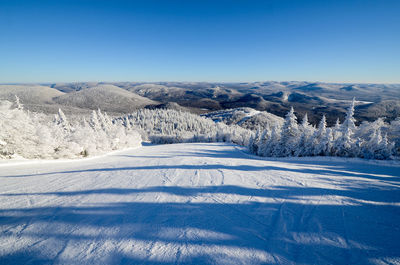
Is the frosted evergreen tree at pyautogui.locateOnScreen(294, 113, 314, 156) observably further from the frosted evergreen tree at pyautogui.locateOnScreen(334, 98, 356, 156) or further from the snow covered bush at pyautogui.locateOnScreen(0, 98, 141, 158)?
the snow covered bush at pyautogui.locateOnScreen(0, 98, 141, 158)

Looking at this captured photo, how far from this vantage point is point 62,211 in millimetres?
4473

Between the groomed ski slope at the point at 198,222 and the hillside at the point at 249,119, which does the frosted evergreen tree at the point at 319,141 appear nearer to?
the groomed ski slope at the point at 198,222

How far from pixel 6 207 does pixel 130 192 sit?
363 centimetres

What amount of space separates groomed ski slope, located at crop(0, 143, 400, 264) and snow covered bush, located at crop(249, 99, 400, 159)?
1349cm

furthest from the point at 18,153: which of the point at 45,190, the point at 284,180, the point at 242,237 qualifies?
the point at 284,180

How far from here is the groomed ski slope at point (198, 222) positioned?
3082 millimetres

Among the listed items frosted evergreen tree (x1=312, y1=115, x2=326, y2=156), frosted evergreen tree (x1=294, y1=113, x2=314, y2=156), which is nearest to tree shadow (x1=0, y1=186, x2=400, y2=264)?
frosted evergreen tree (x1=312, y1=115, x2=326, y2=156)

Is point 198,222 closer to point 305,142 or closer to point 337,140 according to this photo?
point 337,140

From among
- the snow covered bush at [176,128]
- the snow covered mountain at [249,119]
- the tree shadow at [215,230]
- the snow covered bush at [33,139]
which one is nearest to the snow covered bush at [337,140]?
the tree shadow at [215,230]

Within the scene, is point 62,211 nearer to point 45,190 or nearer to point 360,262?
point 45,190

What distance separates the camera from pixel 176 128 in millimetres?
89562

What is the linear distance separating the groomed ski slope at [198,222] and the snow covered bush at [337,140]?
13488mm

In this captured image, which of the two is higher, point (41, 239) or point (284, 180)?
point (41, 239)

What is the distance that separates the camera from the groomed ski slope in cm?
308
